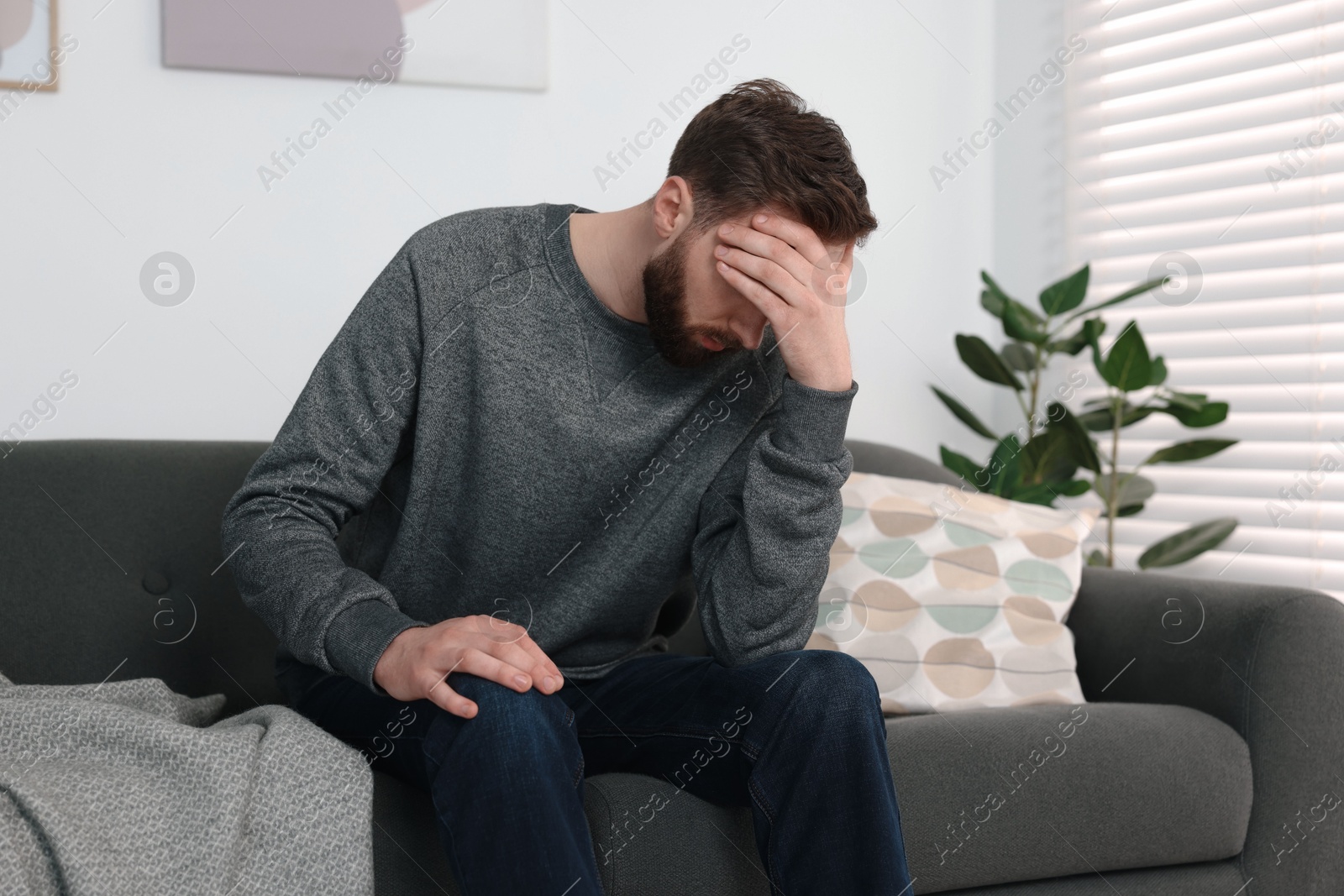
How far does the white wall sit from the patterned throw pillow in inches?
33.9

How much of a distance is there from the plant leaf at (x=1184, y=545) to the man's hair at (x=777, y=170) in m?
1.29

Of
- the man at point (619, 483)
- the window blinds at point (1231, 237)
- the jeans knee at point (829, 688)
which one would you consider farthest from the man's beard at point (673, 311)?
the window blinds at point (1231, 237)

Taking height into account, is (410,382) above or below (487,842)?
above

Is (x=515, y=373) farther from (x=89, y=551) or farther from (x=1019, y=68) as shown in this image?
(x=1019, y=68)

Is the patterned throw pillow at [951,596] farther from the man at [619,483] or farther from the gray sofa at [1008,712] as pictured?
the man at [619,483]

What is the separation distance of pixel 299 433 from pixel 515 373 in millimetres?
230

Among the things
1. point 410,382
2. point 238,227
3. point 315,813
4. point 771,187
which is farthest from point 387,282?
point 238,227

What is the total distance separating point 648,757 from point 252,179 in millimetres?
1235

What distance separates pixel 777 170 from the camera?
1100 millimetres

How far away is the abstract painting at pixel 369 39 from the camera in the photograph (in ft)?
5.88

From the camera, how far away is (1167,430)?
90.3 inches

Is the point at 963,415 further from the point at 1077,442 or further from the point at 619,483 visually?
the point at 619,483

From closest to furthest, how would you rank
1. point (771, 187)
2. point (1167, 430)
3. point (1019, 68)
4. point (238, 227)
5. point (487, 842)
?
point (487, 842), point (771, 187), point (238, 227), point (1167, 430), point (1019, 68)

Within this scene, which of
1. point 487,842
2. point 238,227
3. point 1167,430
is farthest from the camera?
point 1167,430
